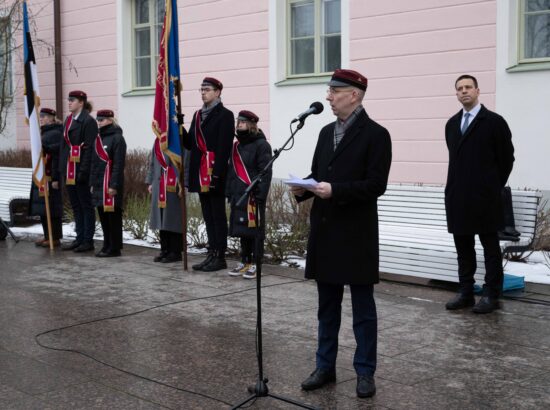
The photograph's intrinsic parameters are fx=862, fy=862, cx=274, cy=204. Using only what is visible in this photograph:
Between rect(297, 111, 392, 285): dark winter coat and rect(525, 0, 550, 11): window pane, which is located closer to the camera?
rect(297, 111, 392, 285): dark winter coat

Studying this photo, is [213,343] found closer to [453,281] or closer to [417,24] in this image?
[453,281]

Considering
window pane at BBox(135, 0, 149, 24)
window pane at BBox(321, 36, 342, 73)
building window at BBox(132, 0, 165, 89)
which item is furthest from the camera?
window pane at BBox(135, 0, 149, 24)

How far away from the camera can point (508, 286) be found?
8109mm

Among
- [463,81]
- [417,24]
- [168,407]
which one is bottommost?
[168,407]

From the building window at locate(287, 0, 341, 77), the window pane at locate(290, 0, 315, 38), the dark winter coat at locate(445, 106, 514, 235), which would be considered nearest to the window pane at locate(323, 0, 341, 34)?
the building window at locate(287, 0, 341, 77)

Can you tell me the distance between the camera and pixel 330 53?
1347 cm

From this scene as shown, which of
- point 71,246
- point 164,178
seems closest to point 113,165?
point 164,178

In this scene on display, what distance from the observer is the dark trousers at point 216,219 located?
31.3ft

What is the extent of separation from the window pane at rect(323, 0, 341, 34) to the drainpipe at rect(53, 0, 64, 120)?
7.02m

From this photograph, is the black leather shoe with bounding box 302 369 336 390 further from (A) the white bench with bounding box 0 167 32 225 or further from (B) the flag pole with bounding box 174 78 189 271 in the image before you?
(A) the white bench with bounding box 0 167 32 225

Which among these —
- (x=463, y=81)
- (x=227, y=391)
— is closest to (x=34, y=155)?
(x=463, y=81)

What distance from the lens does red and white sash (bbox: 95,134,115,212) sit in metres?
10.5

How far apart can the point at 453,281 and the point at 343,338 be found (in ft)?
6.88

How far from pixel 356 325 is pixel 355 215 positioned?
2.19 ft
